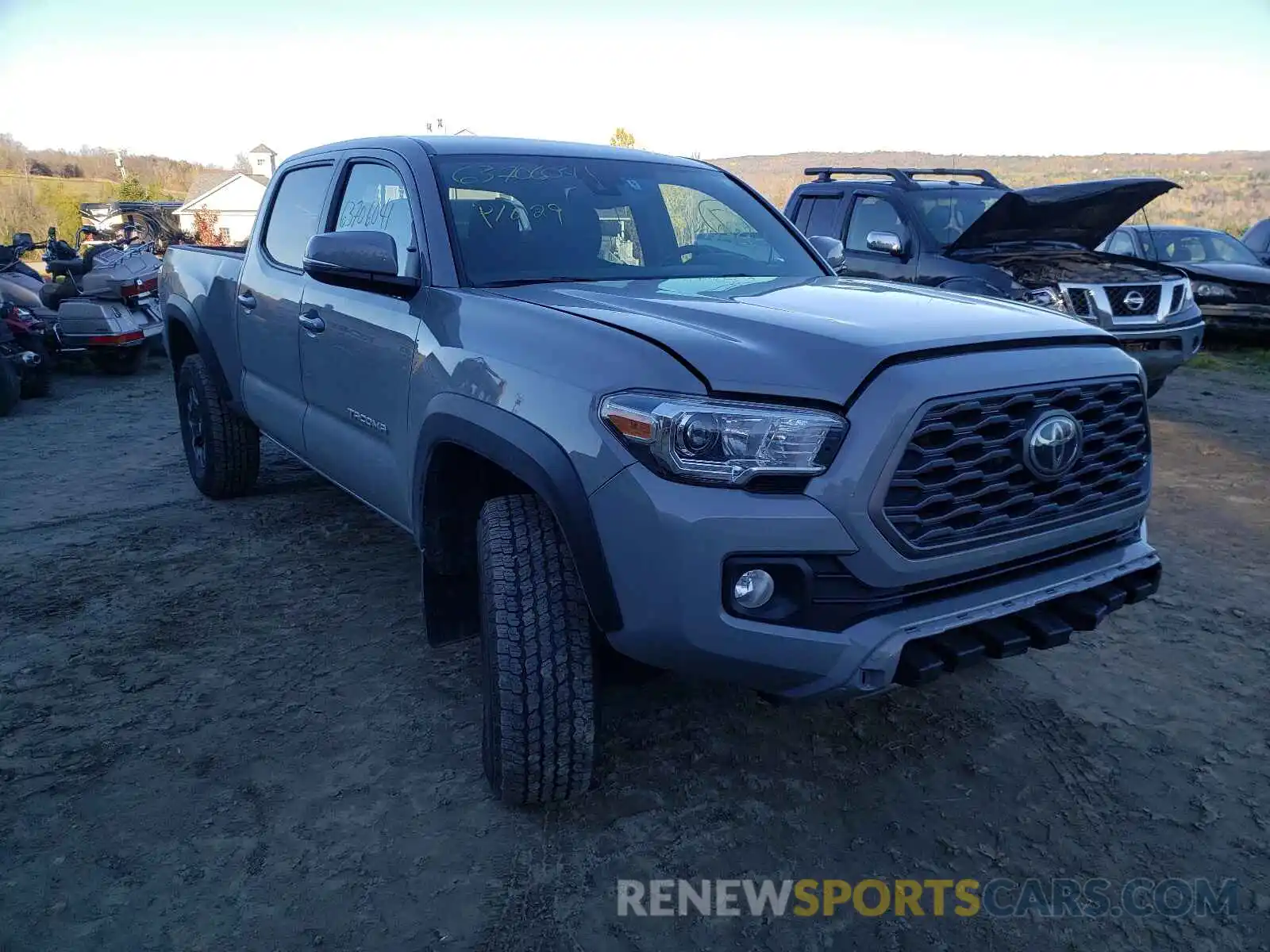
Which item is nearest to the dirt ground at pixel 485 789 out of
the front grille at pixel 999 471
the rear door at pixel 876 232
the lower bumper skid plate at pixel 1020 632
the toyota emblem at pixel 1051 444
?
the lower bumper skid plate at pixel 1020 632

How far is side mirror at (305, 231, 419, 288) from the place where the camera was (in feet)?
9.43

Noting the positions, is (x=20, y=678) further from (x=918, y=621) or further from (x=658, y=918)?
(x=918, y=621)

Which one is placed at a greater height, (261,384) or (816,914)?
(261,384)

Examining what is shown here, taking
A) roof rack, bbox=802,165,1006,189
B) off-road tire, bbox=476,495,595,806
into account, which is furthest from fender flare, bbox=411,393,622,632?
roof rack, bbox=802,165,1006,189

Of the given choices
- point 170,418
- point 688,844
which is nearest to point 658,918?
point 688,844

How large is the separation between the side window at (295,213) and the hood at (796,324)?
1.54m

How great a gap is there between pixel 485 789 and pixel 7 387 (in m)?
7.25

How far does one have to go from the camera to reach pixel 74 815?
260 cm

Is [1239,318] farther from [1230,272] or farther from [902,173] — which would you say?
[902,173]

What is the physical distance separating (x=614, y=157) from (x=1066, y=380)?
203cm

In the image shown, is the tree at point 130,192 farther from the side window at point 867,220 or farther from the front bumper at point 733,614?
the front bumper at point 733,614

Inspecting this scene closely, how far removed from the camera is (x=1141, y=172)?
6369cm

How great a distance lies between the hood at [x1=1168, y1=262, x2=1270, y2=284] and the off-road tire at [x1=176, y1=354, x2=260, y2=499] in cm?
985

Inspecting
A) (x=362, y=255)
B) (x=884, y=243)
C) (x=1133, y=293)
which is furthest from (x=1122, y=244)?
(x=362, y=255)
